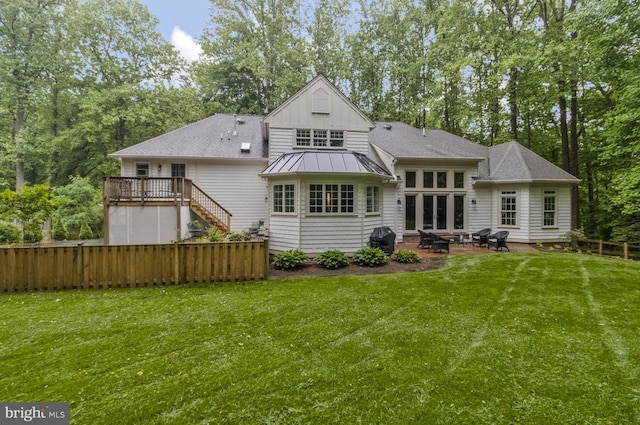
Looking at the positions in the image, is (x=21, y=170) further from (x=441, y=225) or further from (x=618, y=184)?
(x=618, y=184)

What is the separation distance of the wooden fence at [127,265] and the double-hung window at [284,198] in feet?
10.9

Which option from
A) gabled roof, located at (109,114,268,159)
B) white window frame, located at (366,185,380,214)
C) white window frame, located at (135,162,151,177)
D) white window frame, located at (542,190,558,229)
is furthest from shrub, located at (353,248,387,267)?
white window frame, located at (135,162,151,177)

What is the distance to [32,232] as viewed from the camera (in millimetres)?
11094

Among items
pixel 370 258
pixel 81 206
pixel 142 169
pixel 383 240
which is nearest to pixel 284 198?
pixel 370 258

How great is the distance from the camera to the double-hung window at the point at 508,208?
49.3ft

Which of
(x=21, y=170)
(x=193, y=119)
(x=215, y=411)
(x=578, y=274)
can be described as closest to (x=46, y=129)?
(x=21, y=170)

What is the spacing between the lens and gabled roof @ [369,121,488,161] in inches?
599

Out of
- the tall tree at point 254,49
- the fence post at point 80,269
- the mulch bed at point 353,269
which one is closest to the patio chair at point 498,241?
the mulch bed at point 353,269

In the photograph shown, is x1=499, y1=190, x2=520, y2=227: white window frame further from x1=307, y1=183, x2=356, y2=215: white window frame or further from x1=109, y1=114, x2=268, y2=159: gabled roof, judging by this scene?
x1=109, y1=114, x2=268, y2=159: gabled roof

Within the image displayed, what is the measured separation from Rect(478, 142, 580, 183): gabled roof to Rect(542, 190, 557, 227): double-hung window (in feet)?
2.59

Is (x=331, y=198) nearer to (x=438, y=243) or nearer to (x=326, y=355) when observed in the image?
(x=438, y=243)

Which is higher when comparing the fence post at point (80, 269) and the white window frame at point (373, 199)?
the white window frame at point (373, 199)

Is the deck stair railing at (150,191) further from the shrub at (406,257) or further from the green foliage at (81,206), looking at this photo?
the shrub at (406,257)

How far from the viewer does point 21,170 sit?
1977 cm
